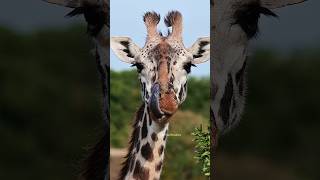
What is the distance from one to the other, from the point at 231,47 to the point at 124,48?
836mm

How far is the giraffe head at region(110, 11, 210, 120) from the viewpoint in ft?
17.8

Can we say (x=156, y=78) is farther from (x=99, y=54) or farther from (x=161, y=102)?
(x=99, y=54)

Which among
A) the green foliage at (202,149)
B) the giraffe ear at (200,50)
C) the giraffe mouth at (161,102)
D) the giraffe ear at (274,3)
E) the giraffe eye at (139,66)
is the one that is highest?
the giraffe ear at (274,3)

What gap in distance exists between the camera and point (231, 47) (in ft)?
18.3

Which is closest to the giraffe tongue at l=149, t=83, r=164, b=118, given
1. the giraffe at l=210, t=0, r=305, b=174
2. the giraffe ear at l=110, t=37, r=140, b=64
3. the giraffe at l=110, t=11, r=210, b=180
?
the giraffe at l=110, t=11, r=210, b=180

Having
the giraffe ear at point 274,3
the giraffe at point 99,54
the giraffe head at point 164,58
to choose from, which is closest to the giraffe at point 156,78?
the giraffe head at point 164,58

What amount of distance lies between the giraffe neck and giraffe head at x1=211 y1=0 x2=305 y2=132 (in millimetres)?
472

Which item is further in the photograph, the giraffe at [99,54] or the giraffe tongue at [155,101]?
the giraffe at [99,54]

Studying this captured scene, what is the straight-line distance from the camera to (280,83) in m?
5.50

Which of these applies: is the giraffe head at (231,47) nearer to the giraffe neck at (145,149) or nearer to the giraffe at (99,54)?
the giraffe neck at (145,149)

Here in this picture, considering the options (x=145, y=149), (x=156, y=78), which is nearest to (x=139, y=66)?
(x=156, y=78)

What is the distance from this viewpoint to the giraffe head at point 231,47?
5.55 m

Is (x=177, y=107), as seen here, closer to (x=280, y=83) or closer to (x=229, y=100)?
(x=229, y=100)

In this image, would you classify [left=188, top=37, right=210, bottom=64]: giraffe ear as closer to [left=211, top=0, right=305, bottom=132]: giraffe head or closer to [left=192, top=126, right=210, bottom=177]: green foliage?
[left=211, top=0, right=305, bottom=132]: giraffe head
